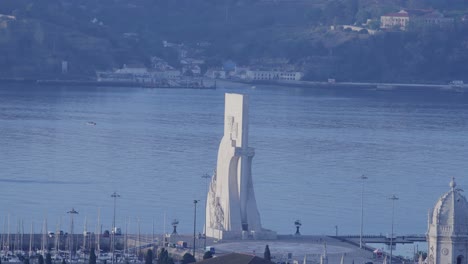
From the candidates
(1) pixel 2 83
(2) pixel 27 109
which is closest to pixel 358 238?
(2) pixel 27 109

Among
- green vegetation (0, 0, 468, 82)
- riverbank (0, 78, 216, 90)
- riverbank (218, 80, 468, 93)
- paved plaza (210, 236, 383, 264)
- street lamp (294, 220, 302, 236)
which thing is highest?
green vegetation (0, 0, 468, 82)

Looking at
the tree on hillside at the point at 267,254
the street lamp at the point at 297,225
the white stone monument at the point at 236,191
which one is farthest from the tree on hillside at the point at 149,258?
the street lamp at the point at 297,225

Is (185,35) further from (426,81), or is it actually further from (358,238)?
(358,238)

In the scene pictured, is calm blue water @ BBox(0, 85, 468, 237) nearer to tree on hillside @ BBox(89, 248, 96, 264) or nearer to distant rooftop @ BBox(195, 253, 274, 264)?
tree on hillside @ BBox(89, 248, 96, 264)

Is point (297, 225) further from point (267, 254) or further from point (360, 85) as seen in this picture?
point (360, 85)

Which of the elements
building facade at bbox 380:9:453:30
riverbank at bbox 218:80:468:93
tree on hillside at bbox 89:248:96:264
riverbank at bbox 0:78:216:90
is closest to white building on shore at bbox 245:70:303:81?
riverbank at bbox 218:80:468:93
